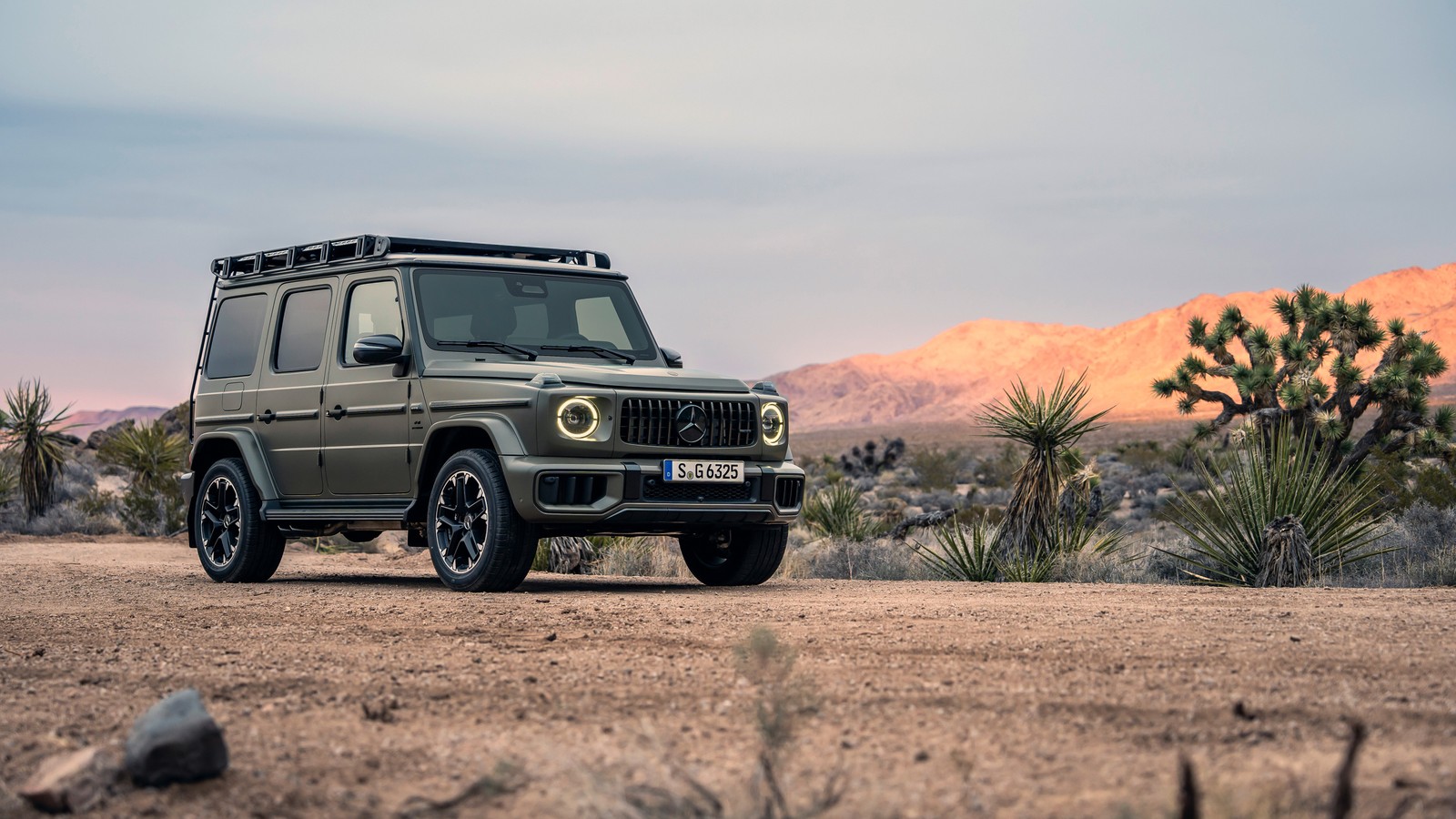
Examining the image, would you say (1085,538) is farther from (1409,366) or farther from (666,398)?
(1409,366)

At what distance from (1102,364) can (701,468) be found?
151 metres

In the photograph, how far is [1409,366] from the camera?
2198 centimetres

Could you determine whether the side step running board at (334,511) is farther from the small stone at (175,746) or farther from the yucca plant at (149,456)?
the yucca plant at (149,456)

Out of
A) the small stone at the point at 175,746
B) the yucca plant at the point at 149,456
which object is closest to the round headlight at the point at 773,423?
the small stone at the point at 175,746

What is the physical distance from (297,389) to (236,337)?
116 centimetres

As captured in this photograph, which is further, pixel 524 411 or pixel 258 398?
pixel 258 398

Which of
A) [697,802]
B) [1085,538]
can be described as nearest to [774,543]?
[1085,538]

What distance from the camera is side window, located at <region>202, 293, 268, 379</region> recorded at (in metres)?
11.5

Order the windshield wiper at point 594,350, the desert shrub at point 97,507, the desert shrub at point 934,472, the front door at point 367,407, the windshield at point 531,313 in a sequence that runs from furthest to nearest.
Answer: the desert shrub at point 934,472, the desert shrub at point 97,507, the windshield wiper at point 594,350, the windshield at point 531,313, the front door at point 367,407

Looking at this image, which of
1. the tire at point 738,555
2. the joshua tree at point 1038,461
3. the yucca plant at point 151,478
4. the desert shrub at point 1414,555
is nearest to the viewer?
the tire at point 738,555

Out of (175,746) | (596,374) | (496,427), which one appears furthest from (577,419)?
(175,746)

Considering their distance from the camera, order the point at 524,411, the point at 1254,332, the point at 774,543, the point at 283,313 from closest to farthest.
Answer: the point at 524,411 → the point at 774,543 → the point at 283,313 → the point at 1254,332

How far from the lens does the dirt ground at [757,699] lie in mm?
3814

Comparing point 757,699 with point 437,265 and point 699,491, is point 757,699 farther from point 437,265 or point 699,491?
point 437,265
